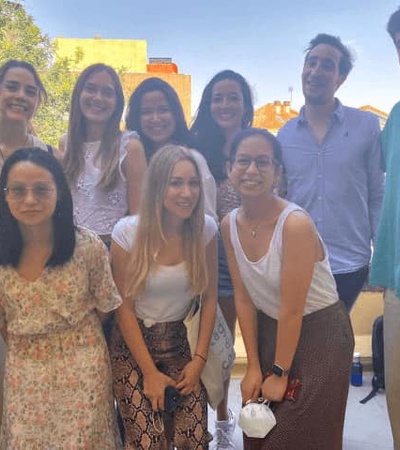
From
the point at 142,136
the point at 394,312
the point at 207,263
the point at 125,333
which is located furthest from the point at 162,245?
the point at 394,312

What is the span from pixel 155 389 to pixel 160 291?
14.9 inches

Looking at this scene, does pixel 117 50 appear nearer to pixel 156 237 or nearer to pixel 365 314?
pixel 365 314

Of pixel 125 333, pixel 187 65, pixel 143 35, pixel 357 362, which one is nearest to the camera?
pixel 125 333

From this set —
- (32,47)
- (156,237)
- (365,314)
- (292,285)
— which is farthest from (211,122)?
(32,47)

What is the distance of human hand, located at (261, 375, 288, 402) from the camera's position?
6.00 ft

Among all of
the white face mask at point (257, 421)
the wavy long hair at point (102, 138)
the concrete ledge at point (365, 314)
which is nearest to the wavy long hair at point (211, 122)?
the wavy long hair at point (102, 138)

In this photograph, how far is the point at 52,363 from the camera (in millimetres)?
1782

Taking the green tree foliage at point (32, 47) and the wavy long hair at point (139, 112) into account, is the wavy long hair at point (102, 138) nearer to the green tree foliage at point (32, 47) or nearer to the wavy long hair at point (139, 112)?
the wavy long hair at point (139, 112)

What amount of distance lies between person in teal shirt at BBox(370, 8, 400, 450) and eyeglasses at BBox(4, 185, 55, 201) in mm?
1291

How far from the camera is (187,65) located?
13914mm

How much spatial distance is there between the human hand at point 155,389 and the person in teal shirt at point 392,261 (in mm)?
872

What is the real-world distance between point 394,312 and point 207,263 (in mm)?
752

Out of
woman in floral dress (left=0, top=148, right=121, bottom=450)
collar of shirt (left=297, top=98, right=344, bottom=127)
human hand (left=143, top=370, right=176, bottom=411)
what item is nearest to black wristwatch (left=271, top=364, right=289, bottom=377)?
human hand (left=143, top=370, right=176, bottom=411)

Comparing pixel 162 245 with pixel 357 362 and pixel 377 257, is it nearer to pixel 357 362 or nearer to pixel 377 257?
pixel 377 257
